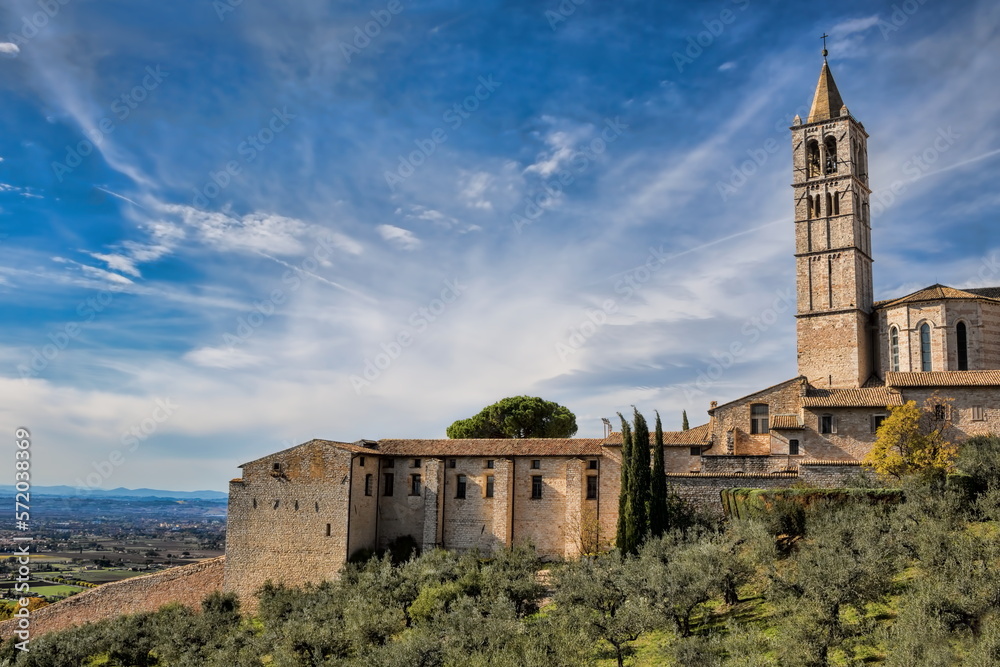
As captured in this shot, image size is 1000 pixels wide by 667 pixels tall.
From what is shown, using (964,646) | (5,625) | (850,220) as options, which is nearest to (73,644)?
(5,625)

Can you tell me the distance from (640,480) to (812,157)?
26776 millimetres

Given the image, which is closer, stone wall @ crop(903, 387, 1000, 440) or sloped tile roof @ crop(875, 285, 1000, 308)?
stone wall @ crop(903, 387, 1000, 440)

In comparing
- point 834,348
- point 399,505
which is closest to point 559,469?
point 399,505

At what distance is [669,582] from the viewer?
71.9 ft

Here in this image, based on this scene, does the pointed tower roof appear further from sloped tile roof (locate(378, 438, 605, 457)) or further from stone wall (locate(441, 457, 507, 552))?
stone wall (locate(441, 457, 507, 552))

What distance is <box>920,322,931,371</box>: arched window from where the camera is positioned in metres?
41.2

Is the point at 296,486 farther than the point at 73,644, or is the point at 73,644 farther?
the point at 296,486

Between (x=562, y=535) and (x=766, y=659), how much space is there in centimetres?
1983

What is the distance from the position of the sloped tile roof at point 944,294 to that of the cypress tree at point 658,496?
20.0 metres

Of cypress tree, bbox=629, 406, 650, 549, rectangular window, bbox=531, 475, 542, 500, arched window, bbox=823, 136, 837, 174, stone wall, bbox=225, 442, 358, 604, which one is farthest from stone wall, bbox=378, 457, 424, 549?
arched window, bbox=823, 136, 837, 174

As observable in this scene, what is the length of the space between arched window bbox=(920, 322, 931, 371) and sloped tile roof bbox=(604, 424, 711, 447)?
13.4 m

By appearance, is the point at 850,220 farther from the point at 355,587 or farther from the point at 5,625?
the point at 5,625

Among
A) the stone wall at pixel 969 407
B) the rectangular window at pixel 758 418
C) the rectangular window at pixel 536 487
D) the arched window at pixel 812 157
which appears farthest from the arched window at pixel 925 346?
the rectangular window at pixel 536 487

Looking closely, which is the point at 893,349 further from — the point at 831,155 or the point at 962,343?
the point at 831,155
